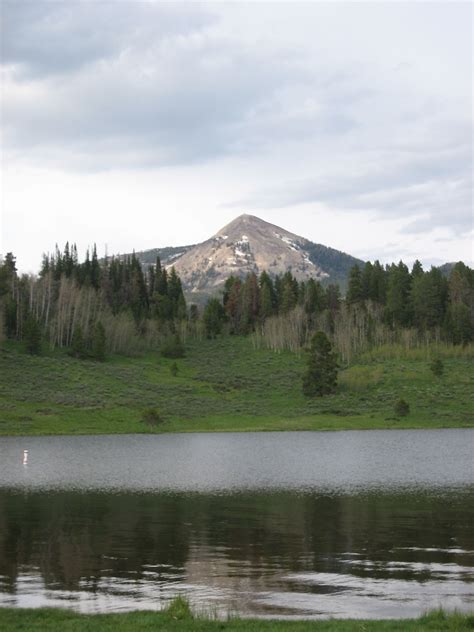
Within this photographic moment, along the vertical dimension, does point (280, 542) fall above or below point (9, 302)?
below

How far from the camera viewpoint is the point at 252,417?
423ft

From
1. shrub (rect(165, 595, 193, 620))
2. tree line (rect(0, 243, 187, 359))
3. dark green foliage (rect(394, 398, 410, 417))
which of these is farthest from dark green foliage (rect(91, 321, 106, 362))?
shrub (rect(165, 595, 193, 620))

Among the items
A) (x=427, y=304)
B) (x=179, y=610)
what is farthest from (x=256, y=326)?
(x=179, y=610)

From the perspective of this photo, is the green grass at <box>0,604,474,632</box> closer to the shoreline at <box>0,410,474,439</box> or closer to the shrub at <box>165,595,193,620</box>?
the shrub at <box>165,595,193,620</box>

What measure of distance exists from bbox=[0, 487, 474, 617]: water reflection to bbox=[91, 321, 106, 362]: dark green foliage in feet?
372

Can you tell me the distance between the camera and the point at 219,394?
5728 inches

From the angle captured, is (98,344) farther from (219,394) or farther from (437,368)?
(437,368)

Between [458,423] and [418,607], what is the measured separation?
102 meters

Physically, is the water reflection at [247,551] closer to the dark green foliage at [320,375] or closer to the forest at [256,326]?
the dark green foliage at [320,375]

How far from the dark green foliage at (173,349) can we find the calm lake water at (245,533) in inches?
3883

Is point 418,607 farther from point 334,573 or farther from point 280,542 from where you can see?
point 280,542

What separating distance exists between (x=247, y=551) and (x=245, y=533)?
478cm

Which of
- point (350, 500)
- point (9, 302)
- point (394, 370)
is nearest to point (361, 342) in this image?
point (394, 370)

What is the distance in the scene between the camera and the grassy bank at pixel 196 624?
66.6ft
